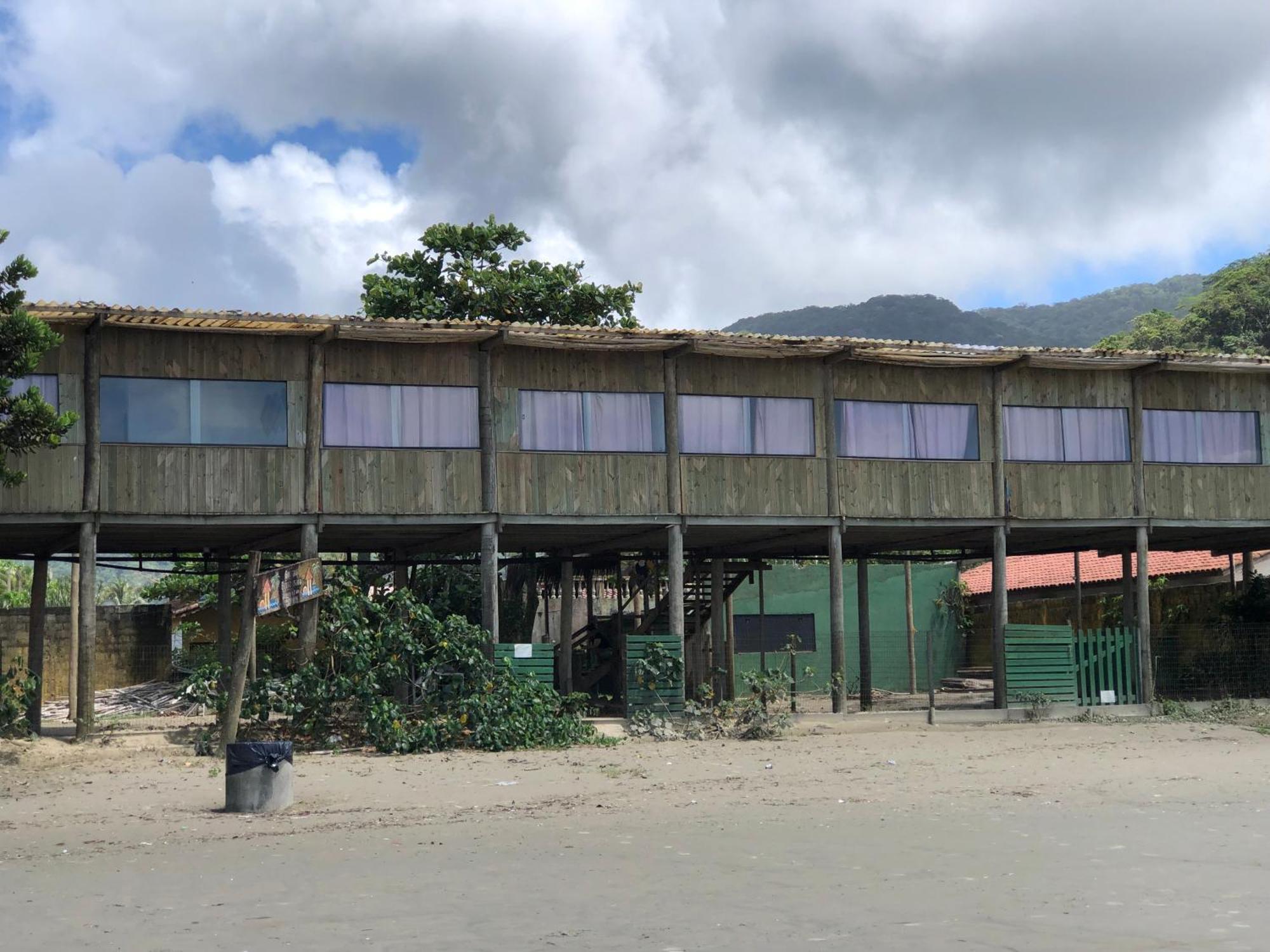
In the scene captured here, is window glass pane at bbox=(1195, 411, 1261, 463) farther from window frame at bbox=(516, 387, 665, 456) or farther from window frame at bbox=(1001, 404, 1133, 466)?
window frame at bbox=(516, 387, 665, 456)

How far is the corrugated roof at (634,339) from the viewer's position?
1981 centimetres

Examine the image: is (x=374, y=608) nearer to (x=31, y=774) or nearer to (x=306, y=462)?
(x=306, y=462)

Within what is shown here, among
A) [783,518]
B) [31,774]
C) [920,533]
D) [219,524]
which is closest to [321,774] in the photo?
[31,774]

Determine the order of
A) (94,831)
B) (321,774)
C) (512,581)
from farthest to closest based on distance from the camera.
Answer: (512,581), (321,774), (94,831)

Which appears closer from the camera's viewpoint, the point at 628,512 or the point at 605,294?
the point at 628,512

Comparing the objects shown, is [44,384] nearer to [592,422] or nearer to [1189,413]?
[592,422]

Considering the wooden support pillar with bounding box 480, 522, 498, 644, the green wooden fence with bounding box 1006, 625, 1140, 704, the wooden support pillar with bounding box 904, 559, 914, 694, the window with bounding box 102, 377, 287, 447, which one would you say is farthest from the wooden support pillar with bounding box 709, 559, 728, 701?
the window with bounding box 102, 377, 287, 447

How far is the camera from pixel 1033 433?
24594 millimetres

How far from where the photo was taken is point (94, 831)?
13.2m

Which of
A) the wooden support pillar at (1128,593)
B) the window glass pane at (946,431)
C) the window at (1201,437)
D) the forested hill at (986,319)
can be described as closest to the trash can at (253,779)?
the window glass pane at (946,431)

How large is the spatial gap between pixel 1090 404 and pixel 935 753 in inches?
323

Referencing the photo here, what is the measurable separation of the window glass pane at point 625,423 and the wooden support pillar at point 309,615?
13.9ft

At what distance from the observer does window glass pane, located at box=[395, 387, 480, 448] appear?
21.5 meters

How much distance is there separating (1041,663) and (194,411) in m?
13.8
